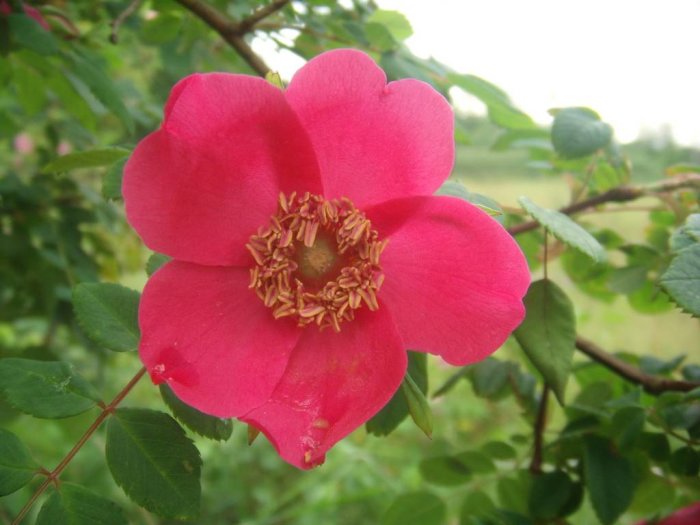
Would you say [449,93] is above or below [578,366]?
above

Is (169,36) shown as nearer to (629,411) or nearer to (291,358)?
(291,358)

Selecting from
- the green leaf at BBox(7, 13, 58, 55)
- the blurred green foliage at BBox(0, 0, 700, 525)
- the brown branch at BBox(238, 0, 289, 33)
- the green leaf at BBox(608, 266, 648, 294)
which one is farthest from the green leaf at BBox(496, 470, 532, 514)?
the green leaf at BBox(7, 13, 58, 55)

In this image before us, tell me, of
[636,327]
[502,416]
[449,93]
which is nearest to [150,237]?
[449,93]

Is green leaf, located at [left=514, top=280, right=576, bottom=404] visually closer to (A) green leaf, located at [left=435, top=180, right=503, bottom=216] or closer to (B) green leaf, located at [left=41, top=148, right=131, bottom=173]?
(A) green leaf, located at [left=435, top=180, right=503, bottom=216]

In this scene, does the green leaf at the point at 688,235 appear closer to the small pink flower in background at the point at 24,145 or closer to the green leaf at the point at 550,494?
the green leaf at the point at 550,494

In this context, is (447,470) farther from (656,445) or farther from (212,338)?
(212,338)

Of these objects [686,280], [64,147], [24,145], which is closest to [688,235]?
[686,280]

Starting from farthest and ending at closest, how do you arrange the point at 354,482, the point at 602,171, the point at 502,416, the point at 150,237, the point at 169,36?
the point at 502,416 < the point at 354,482 < the point at 169,36 < the point at 602,171 < the point at 150,237
